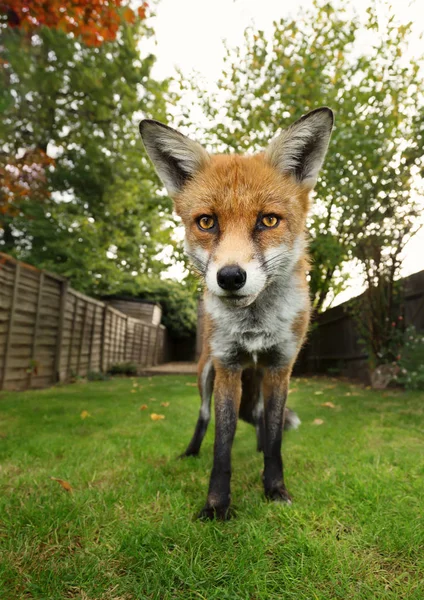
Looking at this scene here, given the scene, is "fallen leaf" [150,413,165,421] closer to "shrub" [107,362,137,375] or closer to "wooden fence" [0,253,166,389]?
"wooden fence" [0,253,166,389]

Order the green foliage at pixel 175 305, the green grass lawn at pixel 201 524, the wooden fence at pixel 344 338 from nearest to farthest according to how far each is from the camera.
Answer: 1. the green grass lawn at pixel 201 524
2. the wooden fence at pixel 344 338
3. the green foliage at pixel 175 305

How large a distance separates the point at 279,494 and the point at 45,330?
6899 millimetres

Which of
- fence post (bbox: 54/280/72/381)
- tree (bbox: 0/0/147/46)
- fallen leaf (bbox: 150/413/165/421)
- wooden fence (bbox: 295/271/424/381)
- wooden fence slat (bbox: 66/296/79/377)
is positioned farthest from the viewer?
wooden fence slat (bbox: 66/296/79/377)

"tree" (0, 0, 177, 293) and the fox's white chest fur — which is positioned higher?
"tree" (0, 0, 177, 293)

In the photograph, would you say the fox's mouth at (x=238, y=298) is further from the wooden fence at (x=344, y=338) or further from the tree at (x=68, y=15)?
the tree at (x=68, y=15)

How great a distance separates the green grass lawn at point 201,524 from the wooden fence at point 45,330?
3.65 m

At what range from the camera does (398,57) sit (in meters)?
7.70

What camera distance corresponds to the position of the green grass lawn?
1.36 metres

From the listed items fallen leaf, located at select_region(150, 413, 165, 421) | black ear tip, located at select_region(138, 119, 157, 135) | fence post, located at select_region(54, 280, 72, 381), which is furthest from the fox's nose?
fence post, located at select_region(54, 280, 72, 381)

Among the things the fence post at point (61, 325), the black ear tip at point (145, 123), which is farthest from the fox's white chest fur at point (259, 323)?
the fence post at point (61, 325)

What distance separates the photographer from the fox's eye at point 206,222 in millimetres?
1874

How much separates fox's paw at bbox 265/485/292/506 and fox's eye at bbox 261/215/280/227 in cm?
138

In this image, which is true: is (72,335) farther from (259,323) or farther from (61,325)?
(259,323)

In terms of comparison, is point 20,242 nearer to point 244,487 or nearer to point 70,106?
point 70,106
